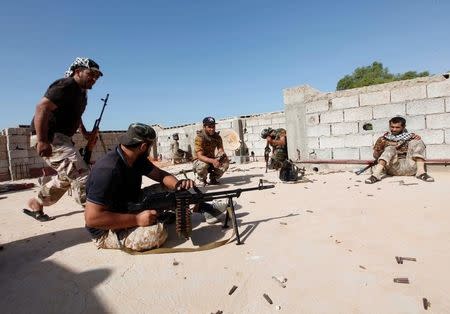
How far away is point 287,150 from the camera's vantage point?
27.9ft

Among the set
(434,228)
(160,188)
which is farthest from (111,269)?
(434,228)

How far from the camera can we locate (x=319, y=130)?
7531 millimetres

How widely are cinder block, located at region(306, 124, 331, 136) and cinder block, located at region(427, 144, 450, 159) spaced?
2013 millimetres

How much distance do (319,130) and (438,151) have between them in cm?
239

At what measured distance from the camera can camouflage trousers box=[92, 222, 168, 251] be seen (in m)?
2.74

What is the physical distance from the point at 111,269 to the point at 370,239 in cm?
213

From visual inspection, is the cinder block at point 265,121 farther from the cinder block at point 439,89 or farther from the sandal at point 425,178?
the sandal at point 425,178

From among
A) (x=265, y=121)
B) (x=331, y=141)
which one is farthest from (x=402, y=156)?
(x=265, y=121)

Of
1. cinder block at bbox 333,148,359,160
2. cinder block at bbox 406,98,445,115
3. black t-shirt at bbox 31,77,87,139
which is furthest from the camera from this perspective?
cinder block at bbox 333,148,359,160

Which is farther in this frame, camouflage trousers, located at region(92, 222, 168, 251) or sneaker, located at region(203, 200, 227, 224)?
sneaker, located at region(203, 200, 227, 224)

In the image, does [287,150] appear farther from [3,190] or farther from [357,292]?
[3,190]

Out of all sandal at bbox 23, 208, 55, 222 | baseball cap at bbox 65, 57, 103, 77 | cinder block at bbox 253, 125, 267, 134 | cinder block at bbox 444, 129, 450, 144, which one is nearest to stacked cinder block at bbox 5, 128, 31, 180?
cinder block at bbox 253, 125, 267, 134

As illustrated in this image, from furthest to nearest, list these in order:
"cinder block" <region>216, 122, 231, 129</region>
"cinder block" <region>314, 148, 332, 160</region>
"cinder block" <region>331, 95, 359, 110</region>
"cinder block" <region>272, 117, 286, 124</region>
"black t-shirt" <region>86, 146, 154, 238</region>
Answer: "cinder block" <region>216, 122, 231, 129</region> < "cinder block" <region>272, 117, 286, 124</region> < "cinder block" <region>314, 148, 332, 160</region> < "cinder block" <region>331, 95, 359, 110</region> < "black t-shirt" <region>86, 146, 154, 238</region>

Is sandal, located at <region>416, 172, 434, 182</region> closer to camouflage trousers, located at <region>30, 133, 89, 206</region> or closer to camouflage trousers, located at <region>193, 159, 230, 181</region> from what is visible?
camouflage trousers, located at <region>193, 159, 230, 181</region>
